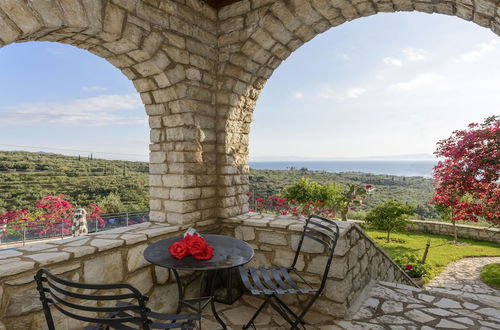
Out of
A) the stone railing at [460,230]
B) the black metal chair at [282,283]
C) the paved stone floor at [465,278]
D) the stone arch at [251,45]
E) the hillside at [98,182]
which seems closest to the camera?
the black metal chair at [282,283]

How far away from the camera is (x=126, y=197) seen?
1284 centimetres

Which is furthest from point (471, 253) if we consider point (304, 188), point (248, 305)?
point (248, 305)

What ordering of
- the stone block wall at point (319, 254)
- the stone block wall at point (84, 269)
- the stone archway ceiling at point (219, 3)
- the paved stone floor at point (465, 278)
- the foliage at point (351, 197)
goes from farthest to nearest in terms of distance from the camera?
the foliage at point (351, 197)
the paved stone floor at point (465, 278)
the stone archway ceiling at point (219, 3)
the stone block wall at point (319, 254)
the stone block wall at point (84, 269)

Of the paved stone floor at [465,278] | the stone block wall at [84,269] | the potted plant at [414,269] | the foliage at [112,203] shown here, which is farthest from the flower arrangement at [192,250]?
the foliage at [112,203]

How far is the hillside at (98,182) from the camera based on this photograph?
457 inches

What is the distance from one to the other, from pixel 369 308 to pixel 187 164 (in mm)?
2230

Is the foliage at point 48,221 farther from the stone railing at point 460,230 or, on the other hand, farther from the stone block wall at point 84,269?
the stone railing at point 460,230

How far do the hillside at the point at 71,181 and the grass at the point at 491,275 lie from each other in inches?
420

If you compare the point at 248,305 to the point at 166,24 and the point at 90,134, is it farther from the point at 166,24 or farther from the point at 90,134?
the point at 90,134

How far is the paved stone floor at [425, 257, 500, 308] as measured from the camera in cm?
479

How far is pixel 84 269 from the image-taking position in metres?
1.88

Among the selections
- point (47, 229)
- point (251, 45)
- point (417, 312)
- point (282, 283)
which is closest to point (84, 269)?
point (282, 283)

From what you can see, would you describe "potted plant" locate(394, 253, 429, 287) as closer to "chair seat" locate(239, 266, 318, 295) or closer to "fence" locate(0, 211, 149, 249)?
"chair seat" locate(239, 266, 318, 295)

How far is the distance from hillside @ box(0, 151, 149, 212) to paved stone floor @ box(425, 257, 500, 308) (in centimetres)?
996
